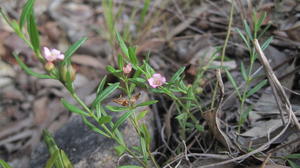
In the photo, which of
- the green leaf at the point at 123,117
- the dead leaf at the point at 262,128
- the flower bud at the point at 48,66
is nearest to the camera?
the flower bud at the point at 48,66

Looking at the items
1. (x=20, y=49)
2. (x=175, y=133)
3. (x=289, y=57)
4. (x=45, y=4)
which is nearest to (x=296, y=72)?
(x=289, y=57)

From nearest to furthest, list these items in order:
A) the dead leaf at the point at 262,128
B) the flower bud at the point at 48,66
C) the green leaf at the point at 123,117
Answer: the flower bud at the point at 48,66 < the green leaf at the point at 123,117 < the dead leaf at the point at 262,128

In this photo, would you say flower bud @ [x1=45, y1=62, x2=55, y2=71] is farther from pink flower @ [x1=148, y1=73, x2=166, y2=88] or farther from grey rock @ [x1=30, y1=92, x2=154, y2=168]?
grey rock @ [x1=30, y1=92, x2=154, y2=168]

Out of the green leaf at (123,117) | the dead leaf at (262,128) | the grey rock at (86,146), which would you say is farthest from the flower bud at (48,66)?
the dead leaf at (262,128)

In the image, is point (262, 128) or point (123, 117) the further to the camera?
point (262, 128)

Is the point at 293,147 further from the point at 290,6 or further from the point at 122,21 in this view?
the point at 122,21

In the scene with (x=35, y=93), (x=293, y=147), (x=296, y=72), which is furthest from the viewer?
(x=35, y=93)

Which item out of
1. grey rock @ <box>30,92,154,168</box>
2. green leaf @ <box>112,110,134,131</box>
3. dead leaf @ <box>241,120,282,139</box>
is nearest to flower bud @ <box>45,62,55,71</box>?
green leaf @ <box>112,110,134,131</box>

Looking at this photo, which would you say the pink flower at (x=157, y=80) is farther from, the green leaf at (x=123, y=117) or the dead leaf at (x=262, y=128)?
the dead leaf at (x=262, y=128)

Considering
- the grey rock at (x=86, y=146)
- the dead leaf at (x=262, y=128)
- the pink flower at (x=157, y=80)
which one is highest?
the pink flower at (x=157, y=80)

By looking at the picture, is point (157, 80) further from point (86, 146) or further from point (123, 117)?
point (86, 146)

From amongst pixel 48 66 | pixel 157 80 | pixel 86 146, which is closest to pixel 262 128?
pixel 157 80
